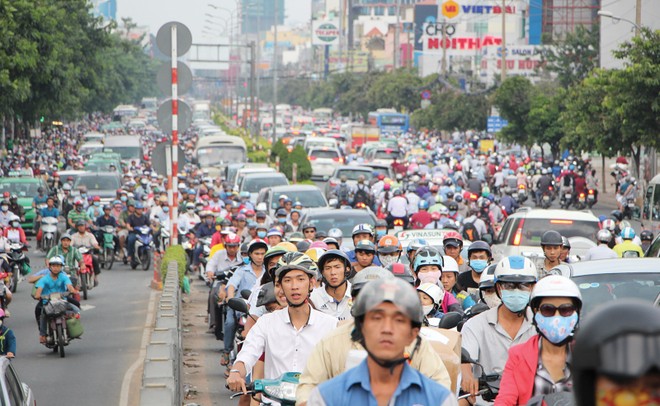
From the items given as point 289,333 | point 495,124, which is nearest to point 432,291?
point 289,333

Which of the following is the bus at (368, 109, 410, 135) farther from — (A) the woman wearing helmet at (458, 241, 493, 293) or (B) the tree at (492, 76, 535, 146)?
(A) the woman wearing helmet at (458, 241, 493, 293)

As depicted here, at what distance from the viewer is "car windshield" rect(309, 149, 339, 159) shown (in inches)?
2235

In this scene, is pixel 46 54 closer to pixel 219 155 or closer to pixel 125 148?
pixel 219 155

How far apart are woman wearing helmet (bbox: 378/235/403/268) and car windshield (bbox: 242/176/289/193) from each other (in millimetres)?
23586

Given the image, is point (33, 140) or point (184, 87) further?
point (33, 140)

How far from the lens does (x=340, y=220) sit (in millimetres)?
22781

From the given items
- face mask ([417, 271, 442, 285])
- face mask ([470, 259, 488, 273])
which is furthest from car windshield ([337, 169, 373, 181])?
face mask ([417, 271, 442, 285])

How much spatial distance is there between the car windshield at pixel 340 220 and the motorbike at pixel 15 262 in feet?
18.0

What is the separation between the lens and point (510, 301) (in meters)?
7.19

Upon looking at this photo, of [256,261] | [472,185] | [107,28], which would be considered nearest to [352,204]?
[472,185]

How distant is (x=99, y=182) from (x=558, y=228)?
22588 mm

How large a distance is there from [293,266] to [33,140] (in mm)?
68333

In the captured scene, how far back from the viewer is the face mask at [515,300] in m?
7.19

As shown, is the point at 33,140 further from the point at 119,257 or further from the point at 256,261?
the point at 256,261
